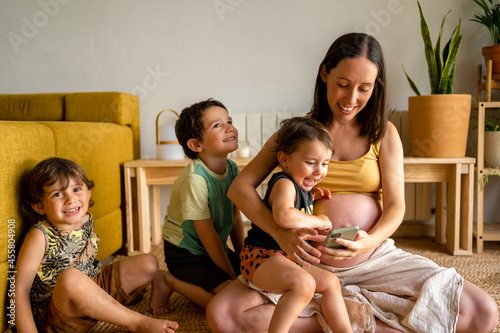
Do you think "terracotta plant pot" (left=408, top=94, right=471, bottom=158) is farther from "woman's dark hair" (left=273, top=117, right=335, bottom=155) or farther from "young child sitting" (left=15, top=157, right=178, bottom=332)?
"young child sitting" (left=15, top=157, right=178, bottom=332)

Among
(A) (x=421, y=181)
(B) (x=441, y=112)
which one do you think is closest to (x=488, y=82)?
(B) (x=441, y=112)

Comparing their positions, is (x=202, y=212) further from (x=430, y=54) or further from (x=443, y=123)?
(x=430, y=54)

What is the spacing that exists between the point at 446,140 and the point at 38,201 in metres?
1.80

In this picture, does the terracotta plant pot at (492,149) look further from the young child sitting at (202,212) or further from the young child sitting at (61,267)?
the young child sitting at (61,267)

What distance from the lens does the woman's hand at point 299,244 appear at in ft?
3.24

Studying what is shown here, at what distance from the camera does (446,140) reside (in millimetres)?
2010

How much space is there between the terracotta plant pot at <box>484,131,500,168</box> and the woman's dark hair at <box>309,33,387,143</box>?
113cm

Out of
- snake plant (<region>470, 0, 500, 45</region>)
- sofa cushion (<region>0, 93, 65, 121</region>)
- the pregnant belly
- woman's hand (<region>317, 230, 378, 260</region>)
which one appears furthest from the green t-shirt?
snake plant (<region>470, 0, 500, 45</region>)

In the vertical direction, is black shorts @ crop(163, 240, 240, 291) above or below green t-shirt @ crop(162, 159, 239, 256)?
below

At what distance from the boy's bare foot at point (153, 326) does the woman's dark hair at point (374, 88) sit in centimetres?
77

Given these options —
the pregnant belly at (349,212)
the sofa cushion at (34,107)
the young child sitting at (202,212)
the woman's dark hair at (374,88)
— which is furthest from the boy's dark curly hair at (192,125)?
the sofa cushion at (34,107)

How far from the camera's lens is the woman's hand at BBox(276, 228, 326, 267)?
3.24ft

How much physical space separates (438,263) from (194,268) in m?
1.20

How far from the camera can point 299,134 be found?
3.61 feet
